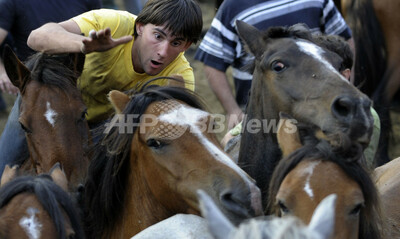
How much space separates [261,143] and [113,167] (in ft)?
2.66

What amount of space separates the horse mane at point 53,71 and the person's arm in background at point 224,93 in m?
1.39

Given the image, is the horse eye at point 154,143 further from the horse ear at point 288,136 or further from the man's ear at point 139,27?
the man's ear at point 139,27

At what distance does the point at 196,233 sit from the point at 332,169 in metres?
A: 0.61

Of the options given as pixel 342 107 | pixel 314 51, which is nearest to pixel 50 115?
pixel 314 51

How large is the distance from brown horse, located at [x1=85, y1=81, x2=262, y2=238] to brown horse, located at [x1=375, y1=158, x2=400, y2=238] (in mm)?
801

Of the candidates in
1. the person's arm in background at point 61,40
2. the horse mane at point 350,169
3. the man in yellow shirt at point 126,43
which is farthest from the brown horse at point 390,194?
the person's arm in background at point 61,40

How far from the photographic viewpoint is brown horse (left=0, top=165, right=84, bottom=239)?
257cm

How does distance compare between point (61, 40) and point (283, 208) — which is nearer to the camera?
point (283, 208)

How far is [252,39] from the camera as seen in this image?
3.59 metres

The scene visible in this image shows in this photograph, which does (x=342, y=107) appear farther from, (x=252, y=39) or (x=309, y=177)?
(x=252, y=39)

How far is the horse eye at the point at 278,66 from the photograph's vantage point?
3370 mm

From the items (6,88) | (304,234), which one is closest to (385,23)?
(6,88)

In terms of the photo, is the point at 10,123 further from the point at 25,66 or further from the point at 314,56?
the point at 314,56

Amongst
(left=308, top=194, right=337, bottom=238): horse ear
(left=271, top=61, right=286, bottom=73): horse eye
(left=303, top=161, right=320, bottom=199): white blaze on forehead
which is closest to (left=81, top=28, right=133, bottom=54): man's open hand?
(left=271, top=61, right=286, bottom=73): horse eye
